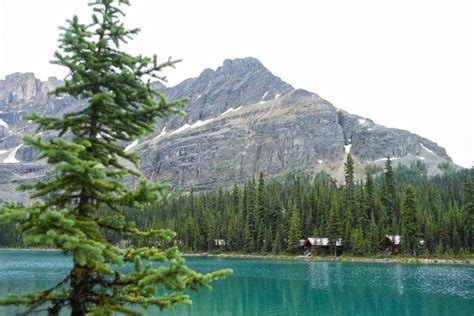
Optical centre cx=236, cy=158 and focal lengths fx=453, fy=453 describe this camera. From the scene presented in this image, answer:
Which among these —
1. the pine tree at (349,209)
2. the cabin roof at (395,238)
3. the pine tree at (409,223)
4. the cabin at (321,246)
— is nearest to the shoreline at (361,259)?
the cabin at (321,246)

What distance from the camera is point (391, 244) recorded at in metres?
111

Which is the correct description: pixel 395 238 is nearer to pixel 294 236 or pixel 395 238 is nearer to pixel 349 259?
pixel 349 259

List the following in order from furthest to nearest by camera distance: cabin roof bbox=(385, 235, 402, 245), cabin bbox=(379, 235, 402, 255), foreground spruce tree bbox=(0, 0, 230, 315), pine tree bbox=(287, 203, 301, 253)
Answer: pine tree bbox=(287, 203, 301, 253) → cabin roof bbox=(385, 235, 402, 245) → cabin bbox=(379, 235, 402, 255) → foreground spruce tree bbox=(0, 0, 230, 315)

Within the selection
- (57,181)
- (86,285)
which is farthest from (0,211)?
(86,285)

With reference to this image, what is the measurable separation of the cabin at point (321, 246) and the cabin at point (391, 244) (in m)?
10.6

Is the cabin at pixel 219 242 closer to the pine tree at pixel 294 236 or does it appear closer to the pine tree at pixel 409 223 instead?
the pine tree at pixel 294 236

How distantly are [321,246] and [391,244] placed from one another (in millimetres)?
17433

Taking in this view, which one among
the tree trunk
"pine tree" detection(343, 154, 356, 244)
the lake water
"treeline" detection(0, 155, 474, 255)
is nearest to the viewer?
the tree trunk

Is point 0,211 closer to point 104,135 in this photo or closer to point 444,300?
point 104,135

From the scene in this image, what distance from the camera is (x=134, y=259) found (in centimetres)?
921

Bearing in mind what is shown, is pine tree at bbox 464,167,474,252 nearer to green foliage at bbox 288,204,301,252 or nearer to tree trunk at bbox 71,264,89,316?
green foliage at bbox 288,204,301,252

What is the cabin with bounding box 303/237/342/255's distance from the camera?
383 feet

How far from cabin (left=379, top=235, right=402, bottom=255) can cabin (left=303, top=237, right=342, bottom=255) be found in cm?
1056

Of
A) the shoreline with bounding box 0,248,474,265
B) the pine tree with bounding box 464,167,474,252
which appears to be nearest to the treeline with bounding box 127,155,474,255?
the pine tree with bounding box 464,167,474,252
